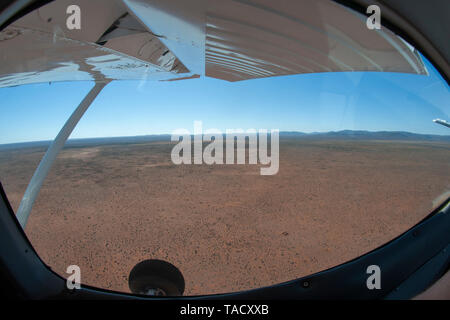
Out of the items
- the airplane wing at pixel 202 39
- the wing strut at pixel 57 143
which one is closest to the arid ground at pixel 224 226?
the airplane wing at pixel 202 39

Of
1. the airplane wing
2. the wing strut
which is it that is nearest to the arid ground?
the airplane wing

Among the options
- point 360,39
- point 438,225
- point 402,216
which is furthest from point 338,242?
point 360,39

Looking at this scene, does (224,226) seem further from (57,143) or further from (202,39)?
(202,39)

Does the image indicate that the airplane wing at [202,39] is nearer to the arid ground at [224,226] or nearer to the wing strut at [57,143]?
the arid ground at [224,226]

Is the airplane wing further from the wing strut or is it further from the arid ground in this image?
the wing strut

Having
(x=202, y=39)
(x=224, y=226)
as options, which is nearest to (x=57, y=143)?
(x=202, y=39)

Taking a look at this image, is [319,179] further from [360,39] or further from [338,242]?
[360,39]

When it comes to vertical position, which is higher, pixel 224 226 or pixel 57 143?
pixel 57 143

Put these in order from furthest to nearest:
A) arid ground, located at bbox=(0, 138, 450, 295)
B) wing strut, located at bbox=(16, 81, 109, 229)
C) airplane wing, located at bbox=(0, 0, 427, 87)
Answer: arid ground, located at bbox=(0, 138, 450, 295), wing strut, located at bbox=(16, 81, 109, 229), airplane wing, located at bbox=(0, 0, 427, 87)
